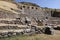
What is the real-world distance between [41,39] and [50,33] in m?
4.07

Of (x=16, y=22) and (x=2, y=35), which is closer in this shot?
(x=2, y=35)

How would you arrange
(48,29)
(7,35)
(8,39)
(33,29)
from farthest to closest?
(48,29)
(33,29)
(7,35)
(8,39)

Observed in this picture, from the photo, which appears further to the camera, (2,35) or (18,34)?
(18,34)

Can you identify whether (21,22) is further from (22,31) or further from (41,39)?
(41,39)

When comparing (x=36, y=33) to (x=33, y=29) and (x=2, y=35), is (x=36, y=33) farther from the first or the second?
(x=2, y=35)

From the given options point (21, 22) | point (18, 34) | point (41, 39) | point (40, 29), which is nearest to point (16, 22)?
point (21, 22)

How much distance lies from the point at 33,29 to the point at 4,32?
12.9ft

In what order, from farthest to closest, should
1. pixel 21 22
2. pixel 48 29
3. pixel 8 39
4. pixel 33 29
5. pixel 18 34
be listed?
1. pixel 21 22
2. pixel 48 29
3. pixel 33 29
4. pixel 18 34
5. pixel 8 39

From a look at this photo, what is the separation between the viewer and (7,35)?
561 inches

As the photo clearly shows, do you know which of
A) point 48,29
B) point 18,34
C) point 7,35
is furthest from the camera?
point 48,29

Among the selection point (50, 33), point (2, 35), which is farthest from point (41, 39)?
point (50, 33)

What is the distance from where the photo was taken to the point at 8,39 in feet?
43.8

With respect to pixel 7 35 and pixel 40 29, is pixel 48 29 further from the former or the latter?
pixel 7 35

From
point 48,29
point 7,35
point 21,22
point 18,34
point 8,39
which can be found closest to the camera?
point 8,39
